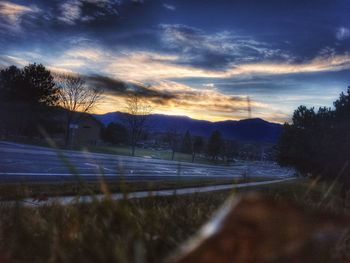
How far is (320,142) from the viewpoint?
72.7 ft

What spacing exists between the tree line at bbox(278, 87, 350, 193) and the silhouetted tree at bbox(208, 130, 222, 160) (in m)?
51.4

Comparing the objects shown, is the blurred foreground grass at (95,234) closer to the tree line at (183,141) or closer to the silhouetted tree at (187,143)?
the tree line at (183,141)

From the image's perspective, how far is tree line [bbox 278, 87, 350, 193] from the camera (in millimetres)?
21266

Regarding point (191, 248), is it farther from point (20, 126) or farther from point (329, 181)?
point (20, 126)

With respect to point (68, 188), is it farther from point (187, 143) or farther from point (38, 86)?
point (187, 143)

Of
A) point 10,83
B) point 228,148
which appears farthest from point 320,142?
point 228,148

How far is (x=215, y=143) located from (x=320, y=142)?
5591 centimetres

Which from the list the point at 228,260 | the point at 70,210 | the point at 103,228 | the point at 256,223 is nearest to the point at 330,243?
the point at 256,223

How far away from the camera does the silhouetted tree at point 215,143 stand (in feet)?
255

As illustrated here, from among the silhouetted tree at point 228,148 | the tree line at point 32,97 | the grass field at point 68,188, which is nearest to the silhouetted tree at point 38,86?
the tree line at point 32,97

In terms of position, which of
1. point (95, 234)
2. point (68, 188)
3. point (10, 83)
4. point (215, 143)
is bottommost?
point (68, 188)

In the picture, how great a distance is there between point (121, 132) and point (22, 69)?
84.2 ft

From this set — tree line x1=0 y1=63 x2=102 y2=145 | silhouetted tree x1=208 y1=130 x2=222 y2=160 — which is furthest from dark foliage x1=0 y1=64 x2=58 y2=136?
silhouetted tree x1=208 y1=130 x2=222 y2=160

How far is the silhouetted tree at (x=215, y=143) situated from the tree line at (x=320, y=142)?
51.4 meters
